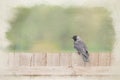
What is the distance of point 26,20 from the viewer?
212 centimetres

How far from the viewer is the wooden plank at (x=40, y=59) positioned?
6.86ft

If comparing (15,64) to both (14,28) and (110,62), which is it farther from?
(110,62)

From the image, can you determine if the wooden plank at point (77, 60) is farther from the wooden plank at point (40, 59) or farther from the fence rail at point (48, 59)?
the wooden plank at point (40, 59)

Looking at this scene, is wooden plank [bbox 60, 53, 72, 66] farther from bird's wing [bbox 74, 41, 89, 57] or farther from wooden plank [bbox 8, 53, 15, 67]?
wooden plank [bbox 8, 53, 15, 67]

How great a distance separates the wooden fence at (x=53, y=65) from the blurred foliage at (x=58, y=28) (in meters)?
0.04

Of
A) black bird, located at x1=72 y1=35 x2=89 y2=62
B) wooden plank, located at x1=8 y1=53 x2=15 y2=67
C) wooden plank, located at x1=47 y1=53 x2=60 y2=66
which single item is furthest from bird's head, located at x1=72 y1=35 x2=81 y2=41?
wooden plank, located at x1=8 y1=53 x2=15 y2=67

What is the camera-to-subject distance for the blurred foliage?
210cm

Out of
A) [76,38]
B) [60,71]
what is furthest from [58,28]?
[60,71]

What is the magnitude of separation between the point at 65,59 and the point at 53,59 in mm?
69

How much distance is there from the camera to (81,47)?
6.81 feet

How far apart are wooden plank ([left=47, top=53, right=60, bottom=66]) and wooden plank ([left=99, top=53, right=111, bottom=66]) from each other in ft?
0.79

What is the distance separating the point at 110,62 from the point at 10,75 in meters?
Answer: 0.58

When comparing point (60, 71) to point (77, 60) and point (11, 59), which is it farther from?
point (11, 59)

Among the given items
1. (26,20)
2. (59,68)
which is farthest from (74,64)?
(26,20)
